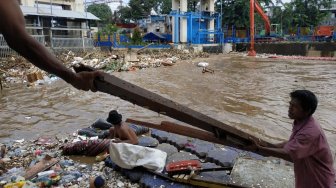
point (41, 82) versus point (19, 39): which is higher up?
point (19, 39)

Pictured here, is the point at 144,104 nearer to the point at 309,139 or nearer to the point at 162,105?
the point at 162,105

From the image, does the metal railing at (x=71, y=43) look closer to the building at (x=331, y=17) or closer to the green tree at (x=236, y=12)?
the green tree at (x=236, y=12)

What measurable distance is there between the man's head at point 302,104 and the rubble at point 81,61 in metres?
10.1

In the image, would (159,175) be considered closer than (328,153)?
No

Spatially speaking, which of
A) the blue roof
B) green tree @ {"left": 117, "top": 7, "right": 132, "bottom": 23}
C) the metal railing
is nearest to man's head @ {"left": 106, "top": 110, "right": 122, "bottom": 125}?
the metal railing

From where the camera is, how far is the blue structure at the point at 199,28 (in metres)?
33.4

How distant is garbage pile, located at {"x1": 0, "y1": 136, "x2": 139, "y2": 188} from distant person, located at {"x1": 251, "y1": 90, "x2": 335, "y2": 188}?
2.46 metres

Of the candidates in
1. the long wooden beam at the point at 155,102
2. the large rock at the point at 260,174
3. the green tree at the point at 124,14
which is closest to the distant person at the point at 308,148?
the long wooden beam at the point at 155,102

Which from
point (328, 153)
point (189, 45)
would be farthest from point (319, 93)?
point (189, 45)

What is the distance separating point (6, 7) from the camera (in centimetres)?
118

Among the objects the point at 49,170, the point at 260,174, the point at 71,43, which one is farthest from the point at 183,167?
the point at 71,43

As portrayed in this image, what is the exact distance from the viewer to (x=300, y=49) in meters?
30.8

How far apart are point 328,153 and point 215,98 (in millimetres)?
8809

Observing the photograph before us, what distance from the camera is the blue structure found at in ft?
110
